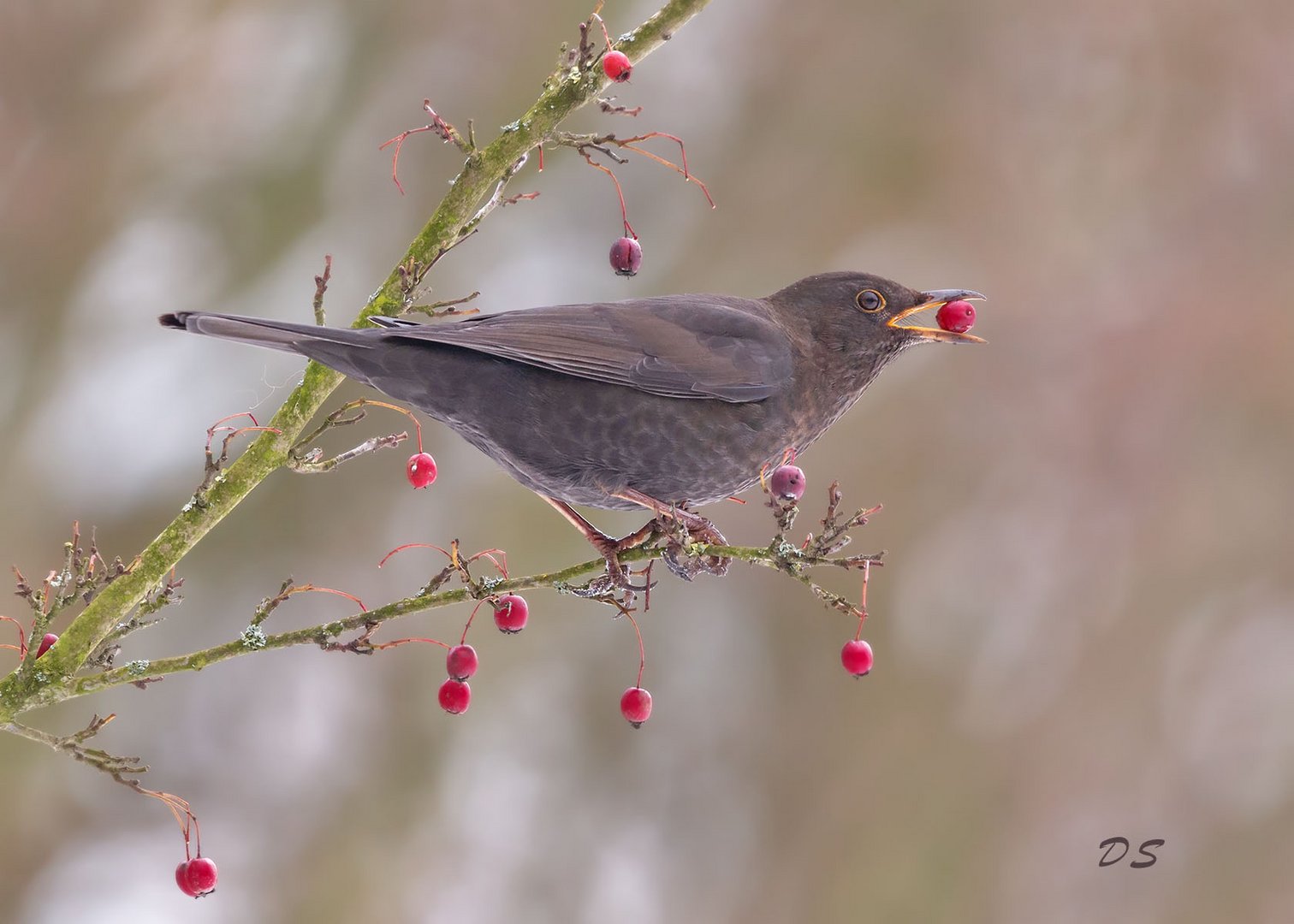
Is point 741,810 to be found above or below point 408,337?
above

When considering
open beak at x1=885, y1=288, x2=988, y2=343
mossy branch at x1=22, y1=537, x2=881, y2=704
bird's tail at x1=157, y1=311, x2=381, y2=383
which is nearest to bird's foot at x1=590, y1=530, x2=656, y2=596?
mossy branch at x1=22, y1=537, x2=881, y2=704

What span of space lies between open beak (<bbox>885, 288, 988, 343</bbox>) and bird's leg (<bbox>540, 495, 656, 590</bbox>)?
3.27 ft

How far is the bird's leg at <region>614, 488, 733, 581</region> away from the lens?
9.20 ft

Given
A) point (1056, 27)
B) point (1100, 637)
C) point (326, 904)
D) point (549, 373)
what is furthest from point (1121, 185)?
point (326, 904)

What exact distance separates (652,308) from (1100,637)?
14.6 ft

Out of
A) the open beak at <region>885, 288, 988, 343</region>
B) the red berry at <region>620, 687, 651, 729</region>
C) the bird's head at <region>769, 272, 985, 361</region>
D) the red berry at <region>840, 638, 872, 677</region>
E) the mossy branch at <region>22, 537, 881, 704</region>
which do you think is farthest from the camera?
the bird's head at <region>769, 272, 985, 361</region>

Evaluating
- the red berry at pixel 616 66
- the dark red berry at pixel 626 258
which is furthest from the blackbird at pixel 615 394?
the red berry at pixel 616 66

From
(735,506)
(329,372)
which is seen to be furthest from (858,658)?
(735,506)

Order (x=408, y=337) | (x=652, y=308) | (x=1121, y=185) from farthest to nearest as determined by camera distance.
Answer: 1. (x=1121, y=185)
2. (x=652, y=308)
3. (x=408, y=337)

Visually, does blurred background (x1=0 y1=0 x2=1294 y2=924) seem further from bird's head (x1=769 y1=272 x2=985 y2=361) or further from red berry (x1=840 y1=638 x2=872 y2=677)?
red berry (x1=840 y1=638 x2=872 y2=677)

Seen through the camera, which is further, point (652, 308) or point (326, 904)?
point (326, 904)

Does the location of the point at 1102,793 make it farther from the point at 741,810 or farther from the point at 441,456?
the point at 441,456

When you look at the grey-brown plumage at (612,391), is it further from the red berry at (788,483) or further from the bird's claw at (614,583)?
the red berry at (788,483)

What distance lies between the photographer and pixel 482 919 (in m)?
6.37
